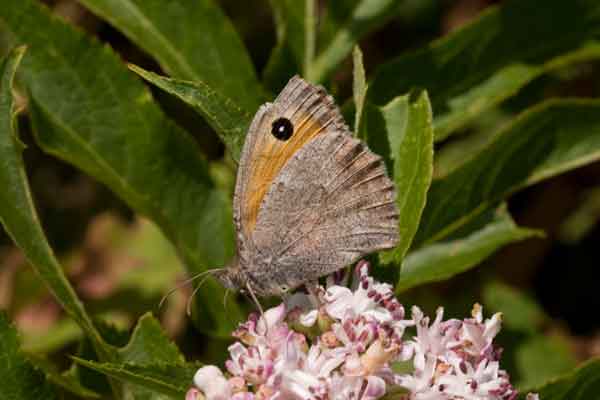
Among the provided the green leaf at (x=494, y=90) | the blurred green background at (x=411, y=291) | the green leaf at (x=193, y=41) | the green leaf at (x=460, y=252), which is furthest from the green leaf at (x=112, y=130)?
the blurred green background at (x=411, y=291)

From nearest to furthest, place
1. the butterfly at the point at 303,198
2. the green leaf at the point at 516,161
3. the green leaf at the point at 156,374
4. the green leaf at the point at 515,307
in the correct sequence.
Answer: the green leaf at the point at 156,374 → the butterfly at the point at 303,198 → the green leaf at the point at 516,161 → the green leaf at the point at 515,307

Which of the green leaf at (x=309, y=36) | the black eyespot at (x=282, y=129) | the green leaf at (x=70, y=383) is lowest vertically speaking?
the green leaf at (x=70, y=383)

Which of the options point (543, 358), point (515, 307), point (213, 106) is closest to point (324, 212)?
point (213, 106)

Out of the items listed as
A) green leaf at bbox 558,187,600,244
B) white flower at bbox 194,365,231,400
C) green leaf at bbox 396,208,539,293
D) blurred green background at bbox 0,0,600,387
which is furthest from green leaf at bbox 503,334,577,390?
white flower at bbox 194,365,231,400

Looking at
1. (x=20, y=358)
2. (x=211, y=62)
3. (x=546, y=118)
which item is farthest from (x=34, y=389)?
(x=546, y=118)

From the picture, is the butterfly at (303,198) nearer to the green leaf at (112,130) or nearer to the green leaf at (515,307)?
the green leaf at (112,130)

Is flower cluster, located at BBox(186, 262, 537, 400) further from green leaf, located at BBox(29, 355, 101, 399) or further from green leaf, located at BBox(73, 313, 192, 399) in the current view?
green leaf, located at BBox(29, 355, 101, 399)
